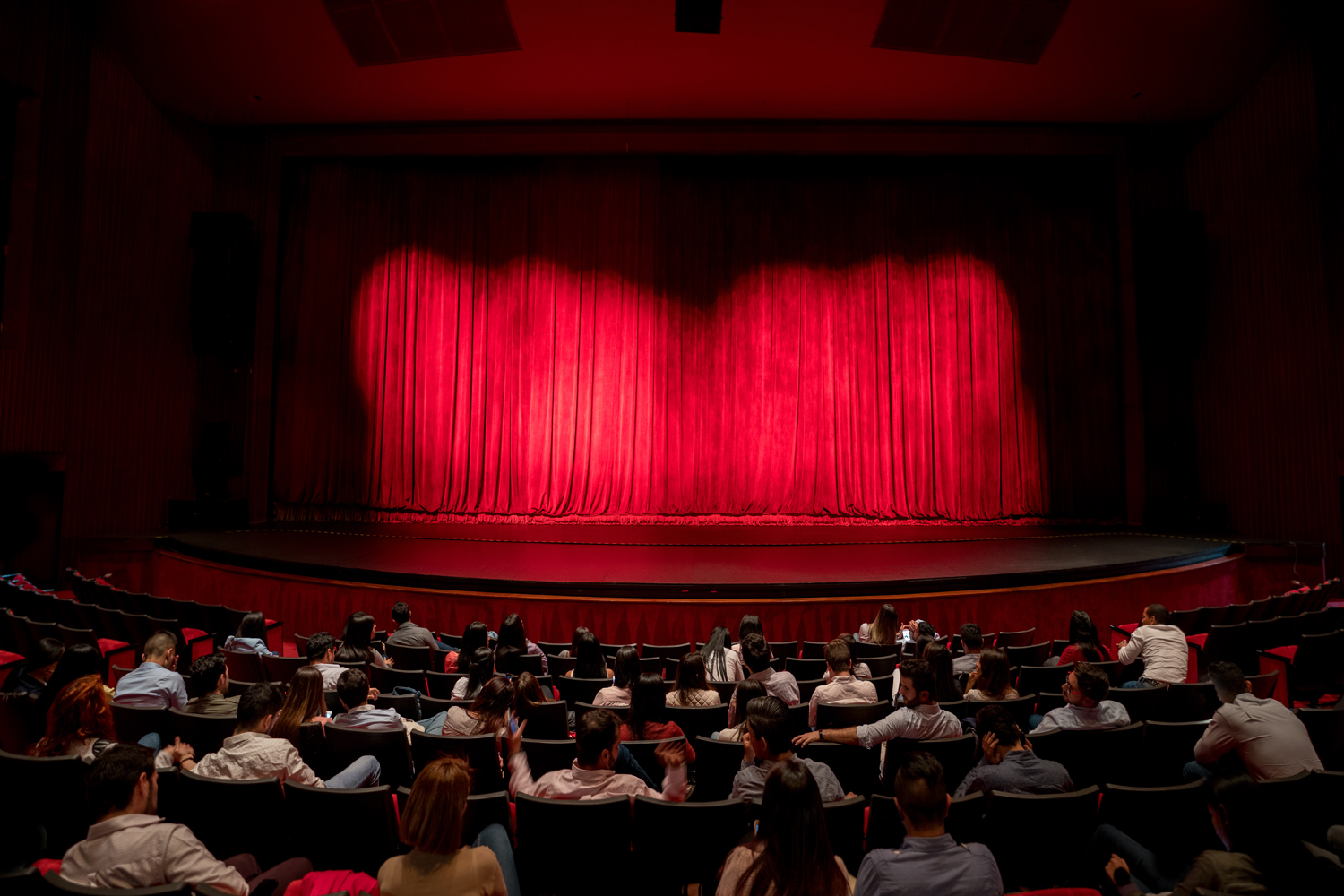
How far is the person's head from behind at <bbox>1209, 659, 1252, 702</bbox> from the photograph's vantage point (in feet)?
10.7

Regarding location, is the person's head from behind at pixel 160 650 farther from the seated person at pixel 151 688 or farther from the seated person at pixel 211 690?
the seated person at pixel 211 690

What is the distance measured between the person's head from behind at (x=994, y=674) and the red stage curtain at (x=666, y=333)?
879 centimetres

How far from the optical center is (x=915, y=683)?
3176 millimetres

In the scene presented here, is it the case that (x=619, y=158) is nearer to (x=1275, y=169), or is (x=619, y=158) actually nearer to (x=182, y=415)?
(x=182, y=415)

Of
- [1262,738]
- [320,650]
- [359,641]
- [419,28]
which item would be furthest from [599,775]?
[419,28]

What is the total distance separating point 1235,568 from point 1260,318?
365 centimetres

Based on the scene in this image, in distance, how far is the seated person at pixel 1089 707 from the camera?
10.6ft

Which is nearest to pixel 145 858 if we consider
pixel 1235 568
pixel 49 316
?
pixel 49 316

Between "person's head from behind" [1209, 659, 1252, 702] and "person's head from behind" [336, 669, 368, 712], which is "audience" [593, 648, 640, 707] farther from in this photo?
"person's head from behind" [1209, 659, 1252, 702]

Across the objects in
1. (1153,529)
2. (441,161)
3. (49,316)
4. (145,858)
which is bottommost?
(145,858)

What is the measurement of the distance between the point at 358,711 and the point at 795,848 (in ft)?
6.60

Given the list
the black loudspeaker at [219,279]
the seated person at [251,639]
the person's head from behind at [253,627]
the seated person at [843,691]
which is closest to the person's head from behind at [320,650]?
the seated person at [251,639]

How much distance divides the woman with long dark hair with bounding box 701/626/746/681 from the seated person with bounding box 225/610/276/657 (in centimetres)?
261

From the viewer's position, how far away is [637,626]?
22.4 feet
